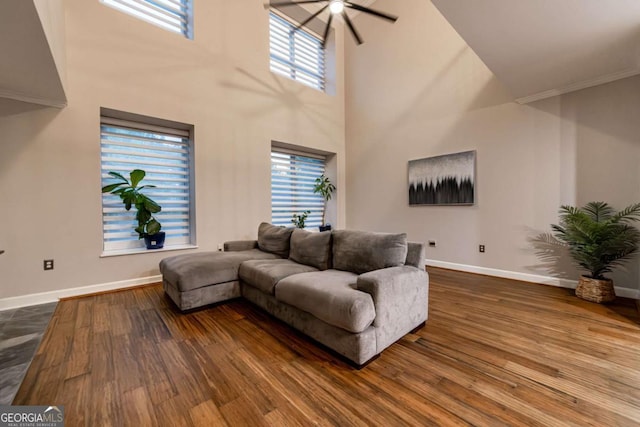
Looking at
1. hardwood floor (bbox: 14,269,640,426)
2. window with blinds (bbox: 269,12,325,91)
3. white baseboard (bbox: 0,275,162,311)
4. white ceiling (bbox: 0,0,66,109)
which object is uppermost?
window with blinds (bbox: 269,12,325,91)

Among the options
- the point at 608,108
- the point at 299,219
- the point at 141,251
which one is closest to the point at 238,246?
the point at 141,251

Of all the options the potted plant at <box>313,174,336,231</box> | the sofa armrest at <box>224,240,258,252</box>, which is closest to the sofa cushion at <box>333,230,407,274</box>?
the sofa armrest at <box>224,240,258,252</box>

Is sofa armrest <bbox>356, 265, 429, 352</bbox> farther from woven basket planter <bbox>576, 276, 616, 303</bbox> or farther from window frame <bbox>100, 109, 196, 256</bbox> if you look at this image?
window frame <bbox>100, 109, 196, 256</bbox>

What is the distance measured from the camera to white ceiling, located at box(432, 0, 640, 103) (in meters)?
1.98

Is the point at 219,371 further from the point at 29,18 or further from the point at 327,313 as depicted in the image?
the point at 29,18

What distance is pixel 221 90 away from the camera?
422cm

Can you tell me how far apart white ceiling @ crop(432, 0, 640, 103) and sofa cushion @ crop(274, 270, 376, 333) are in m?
2.32

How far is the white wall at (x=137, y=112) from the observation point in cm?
288

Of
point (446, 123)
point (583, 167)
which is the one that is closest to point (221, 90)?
point (446, 123)

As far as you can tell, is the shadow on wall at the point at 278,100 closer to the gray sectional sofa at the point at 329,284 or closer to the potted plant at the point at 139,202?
the potted plant at the point at 139,202

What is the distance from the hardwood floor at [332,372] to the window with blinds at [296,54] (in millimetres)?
4817

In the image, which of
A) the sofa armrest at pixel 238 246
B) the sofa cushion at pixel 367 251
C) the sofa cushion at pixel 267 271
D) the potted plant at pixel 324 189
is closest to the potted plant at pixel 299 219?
the potted plant at pixel 324 189

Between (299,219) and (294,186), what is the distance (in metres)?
→ 0.76

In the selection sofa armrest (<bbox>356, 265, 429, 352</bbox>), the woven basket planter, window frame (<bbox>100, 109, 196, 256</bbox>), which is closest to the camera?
sofa armrest (<bbox>356, 265, 429, 352</bbox>)
